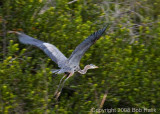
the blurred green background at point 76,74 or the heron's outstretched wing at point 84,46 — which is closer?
the blurred green background at point 76,74

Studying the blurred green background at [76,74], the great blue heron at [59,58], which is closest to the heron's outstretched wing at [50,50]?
the great blue heron at [59,58]

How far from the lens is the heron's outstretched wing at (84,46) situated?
232 inches

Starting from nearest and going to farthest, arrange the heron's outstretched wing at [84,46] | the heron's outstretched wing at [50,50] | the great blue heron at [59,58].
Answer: the heron's outstretched wing at [84,46] < the great blue heron at [59,58] < the heron's outstretched wing at [50,50]

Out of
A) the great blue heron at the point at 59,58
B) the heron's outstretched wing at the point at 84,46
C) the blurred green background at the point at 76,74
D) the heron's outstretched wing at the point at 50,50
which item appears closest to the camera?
the blurred green background at the point at 76,74

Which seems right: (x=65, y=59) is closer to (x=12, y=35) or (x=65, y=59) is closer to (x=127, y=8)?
(x=12, y=35)

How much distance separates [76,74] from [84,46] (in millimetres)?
979

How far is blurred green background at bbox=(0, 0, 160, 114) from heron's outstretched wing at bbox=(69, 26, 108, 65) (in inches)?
11.3

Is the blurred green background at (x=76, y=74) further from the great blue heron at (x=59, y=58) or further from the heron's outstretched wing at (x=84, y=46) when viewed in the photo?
the heron's outstretched wing at (x=84, y=46)

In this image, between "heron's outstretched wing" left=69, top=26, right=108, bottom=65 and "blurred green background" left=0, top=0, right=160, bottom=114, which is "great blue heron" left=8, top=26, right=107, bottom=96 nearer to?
"heron's outstretched wing" left=69, top=26, right=108, bottom=65

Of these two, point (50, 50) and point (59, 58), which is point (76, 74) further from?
point (50, 50)

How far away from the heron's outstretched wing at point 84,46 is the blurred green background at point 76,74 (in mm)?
288

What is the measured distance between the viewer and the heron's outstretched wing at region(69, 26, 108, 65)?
19.4ft

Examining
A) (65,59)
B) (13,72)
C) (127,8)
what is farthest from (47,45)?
(127,8)

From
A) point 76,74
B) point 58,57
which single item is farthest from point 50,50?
point 76,74
